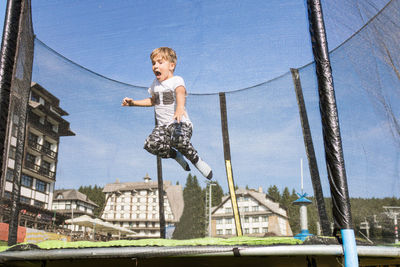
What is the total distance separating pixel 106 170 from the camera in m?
2.90

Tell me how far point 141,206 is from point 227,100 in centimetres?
140

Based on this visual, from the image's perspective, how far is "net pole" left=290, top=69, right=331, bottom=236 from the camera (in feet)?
9.74

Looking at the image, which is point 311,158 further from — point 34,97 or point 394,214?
point 34,97

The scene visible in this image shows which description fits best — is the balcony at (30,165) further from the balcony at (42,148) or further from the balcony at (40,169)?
the balcony at (42,148)

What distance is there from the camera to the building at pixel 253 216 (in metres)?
2.95

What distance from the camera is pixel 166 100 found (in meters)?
2.68

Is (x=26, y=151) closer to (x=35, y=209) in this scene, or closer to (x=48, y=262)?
(x=35, y=209)

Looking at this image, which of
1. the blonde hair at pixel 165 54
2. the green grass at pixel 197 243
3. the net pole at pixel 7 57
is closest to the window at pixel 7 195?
the net pole at pixel 7 57

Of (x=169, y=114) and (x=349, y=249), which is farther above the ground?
(x=169, y=114)

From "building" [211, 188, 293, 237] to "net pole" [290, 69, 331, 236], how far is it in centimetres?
31

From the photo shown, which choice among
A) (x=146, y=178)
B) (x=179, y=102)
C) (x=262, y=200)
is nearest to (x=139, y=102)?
(x=179, y=102)

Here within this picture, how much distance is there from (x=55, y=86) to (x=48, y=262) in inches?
61.6

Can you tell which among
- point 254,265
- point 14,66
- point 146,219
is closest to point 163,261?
point 254,265

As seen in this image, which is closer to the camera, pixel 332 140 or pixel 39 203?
pixel 332 140
